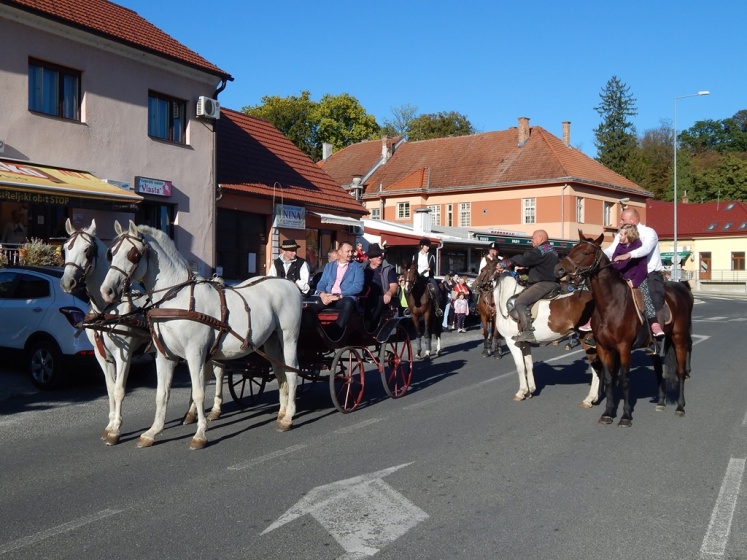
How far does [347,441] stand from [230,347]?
5.06ft

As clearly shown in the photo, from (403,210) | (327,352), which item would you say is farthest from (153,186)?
(403,210)

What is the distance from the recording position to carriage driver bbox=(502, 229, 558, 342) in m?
10.7

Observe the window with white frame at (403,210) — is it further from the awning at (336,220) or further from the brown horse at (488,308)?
the brown horse at (488,308)

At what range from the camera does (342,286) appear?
10.2m

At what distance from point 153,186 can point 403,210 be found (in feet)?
121

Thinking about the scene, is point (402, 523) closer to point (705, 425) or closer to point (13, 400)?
point (705, 425)

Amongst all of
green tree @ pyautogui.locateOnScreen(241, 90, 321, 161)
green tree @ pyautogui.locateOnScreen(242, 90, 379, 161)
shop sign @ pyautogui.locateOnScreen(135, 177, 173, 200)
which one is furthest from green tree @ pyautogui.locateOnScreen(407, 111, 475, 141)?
shop sign @ pyautogui.locateOnScreen(135, 177, 173, 200)

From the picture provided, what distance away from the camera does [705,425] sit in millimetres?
9039

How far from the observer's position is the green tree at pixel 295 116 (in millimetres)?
61531

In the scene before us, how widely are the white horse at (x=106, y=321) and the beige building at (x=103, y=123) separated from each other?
7.22m

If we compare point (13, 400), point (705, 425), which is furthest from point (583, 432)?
point (13, 400)

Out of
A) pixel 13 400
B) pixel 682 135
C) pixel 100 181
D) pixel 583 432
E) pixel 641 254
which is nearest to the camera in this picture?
pixel 583 432

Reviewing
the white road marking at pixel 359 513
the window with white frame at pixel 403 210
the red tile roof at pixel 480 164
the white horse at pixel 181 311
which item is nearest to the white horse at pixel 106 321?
the white horse at pixel 181 311

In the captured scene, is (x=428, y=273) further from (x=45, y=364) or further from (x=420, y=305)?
(x=45, y=364)
